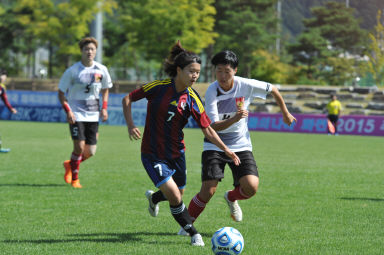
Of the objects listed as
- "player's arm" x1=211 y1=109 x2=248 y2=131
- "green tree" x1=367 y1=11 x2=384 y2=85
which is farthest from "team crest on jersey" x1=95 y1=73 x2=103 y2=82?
"green tree" x1=367 y1=11 x2=384 y2=85

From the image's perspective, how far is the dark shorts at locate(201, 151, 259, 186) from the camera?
247 inches

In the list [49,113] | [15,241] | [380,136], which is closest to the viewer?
[15,241]

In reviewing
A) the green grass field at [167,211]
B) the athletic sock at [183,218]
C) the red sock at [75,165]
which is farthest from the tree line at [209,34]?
the athletic sock at [183,218]

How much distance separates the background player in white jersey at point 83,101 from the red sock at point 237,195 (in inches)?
141

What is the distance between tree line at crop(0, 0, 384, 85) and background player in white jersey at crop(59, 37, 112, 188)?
37.8 m

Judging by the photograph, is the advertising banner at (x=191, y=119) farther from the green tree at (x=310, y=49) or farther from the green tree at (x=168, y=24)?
the green tree at (x=310, y=49)

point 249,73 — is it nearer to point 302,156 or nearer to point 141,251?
point 302,156

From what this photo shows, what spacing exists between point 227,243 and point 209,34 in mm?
47933

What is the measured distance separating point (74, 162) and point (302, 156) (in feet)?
27.7

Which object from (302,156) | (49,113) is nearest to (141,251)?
(302,156)

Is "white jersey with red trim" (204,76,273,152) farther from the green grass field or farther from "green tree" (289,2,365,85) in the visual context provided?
"green tree" (289,2,365,85)

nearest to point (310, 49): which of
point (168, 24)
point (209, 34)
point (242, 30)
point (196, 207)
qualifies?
point (242, 30)

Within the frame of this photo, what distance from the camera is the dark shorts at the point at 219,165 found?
6270 mm

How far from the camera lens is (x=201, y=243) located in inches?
223
